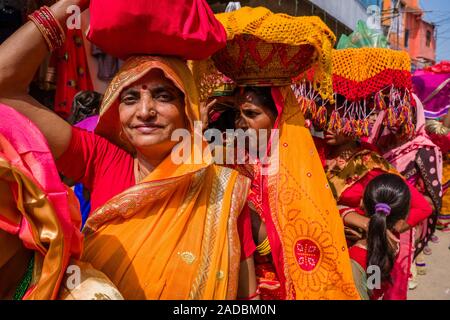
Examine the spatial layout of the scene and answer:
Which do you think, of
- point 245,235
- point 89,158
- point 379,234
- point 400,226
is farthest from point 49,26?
point 400,226

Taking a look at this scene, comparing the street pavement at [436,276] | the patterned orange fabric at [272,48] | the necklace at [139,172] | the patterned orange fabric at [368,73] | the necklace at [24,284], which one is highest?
the patterned orange fabric at [272,48]

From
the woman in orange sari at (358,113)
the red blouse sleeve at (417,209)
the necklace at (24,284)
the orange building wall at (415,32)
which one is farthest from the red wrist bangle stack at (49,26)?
the orange building wall at (415,32)

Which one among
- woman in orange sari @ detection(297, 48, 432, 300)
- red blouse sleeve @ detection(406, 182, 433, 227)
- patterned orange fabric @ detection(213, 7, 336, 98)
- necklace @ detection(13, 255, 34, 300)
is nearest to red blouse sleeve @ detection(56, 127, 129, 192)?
necklace @ detection(13, 255, 34, 300)

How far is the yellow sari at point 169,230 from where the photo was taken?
1559mm

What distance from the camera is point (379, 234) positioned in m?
2.50

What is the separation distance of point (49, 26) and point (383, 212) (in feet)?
6.47

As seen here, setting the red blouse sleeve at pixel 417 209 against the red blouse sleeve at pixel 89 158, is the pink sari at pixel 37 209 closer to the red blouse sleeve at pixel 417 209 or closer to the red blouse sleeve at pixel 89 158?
the red blouse sleeve at pixel 89 158

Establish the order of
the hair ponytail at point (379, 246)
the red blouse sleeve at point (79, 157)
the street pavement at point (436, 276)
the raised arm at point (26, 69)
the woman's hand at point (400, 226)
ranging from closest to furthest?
the raised arm at point (26, 69) < the red blouse sleeve at point (79, 157) < the hair ponytail at point (379, 246) < the woman's hand at point (400, 226) < the street pavement at point (436, 276)

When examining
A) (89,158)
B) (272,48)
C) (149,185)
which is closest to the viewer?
(149,185)

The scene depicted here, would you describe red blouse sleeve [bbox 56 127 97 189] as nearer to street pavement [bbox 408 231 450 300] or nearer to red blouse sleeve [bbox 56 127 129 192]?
red blouse sleeve [bbox 56 127 129 192]

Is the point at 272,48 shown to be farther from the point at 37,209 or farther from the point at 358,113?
the point at 37,209

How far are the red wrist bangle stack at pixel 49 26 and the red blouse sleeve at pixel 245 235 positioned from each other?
940 millimetres

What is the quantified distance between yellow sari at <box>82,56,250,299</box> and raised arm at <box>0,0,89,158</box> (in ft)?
0.84

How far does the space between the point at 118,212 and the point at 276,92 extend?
1.19 m
